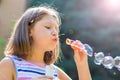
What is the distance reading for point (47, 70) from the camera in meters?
1.96

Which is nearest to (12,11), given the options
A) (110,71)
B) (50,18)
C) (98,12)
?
(98,12)

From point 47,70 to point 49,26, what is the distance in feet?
0.90

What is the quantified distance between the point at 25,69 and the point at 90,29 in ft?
12.0

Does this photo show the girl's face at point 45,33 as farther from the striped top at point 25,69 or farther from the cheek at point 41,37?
the striped top at point 25,69

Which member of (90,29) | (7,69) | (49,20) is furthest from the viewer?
→ (90,29)

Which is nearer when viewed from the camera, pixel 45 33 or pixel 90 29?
pixel 45 33

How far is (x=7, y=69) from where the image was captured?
205 centimetres

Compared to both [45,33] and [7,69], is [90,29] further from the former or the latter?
[7,69]

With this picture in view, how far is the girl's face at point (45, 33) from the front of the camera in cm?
211

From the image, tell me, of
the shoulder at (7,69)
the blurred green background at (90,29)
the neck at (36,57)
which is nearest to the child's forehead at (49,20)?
the neck at (36,57)

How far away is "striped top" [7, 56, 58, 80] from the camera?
2.06 metres

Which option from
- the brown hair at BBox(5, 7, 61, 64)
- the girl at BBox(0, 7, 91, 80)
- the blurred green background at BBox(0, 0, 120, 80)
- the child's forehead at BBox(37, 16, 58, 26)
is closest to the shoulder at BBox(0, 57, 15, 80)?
the girl at BBox(0, 7, 91, 80)

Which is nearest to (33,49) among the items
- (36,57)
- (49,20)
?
(36,57)

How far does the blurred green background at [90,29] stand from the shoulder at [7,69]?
3340mm
